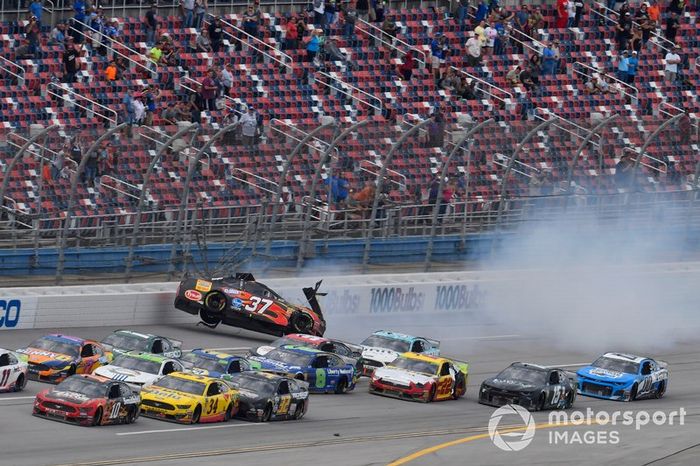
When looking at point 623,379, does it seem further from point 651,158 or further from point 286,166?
point 651,158

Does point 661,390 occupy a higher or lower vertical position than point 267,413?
higher

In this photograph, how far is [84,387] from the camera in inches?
1117

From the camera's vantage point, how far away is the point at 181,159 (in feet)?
121

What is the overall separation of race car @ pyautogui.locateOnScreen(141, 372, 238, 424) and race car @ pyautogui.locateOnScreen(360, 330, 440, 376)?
5.51 meters

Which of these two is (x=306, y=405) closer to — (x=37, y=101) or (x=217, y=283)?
(x=217, y=283)

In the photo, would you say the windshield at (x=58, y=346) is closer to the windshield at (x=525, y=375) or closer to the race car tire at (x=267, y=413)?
the race car tire at (x=267, y=413)

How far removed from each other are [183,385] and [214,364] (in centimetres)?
228

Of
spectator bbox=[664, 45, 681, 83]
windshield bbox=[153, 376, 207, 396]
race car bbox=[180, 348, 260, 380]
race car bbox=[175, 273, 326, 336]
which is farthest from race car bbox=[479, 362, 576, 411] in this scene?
spectator bbox=[664, 45, 681, 83]

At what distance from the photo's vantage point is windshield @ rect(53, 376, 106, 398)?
28281 millimetres

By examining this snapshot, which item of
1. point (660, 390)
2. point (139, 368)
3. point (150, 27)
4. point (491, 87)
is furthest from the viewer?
point (491, 87)

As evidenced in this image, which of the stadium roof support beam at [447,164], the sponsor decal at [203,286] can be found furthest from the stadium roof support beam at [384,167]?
the sponsor decal at [203,286]

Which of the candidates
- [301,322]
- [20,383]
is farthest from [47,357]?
[301,322]

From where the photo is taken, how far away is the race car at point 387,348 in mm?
35281

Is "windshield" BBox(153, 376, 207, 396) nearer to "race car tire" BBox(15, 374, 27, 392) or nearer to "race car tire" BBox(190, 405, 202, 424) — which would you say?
"race car tire" BBox(190, 405, 202, 424)
